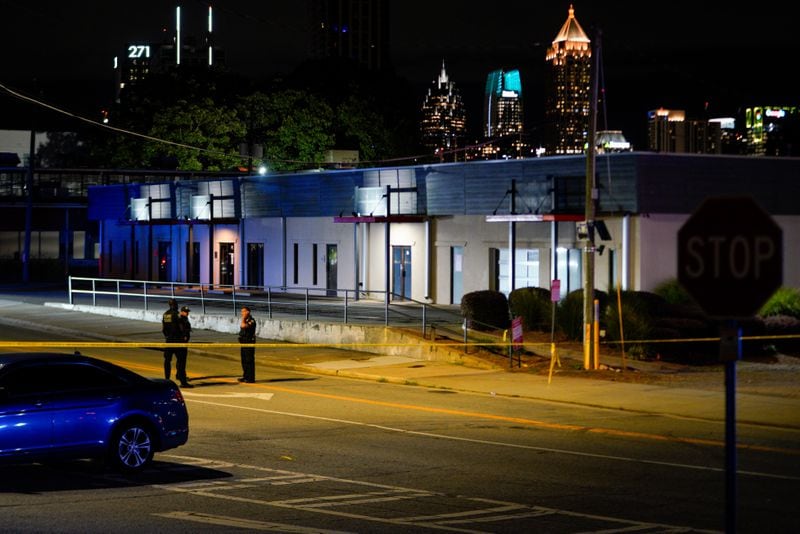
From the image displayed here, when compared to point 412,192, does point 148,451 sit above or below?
below

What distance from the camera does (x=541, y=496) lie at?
13.2m

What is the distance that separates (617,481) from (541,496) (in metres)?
1.39

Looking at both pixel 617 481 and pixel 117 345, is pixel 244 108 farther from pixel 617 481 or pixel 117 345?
pixel 617 481

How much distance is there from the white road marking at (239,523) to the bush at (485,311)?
2147cm

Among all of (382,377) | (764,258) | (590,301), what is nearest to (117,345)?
(382,377)

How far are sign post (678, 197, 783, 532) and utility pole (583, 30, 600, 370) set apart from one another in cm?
1955

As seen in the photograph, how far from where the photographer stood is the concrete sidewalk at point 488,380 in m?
21.6

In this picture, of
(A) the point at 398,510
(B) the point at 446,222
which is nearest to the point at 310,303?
(B) the point at 446,222

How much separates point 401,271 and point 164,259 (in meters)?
19.4

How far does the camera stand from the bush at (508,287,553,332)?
3225 centimetres

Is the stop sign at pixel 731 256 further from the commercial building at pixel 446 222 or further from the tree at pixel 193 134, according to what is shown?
the tree at pixel 193 134

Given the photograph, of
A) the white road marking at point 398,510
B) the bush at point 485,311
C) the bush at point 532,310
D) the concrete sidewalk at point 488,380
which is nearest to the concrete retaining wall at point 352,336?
the concrete sidewalk at point 488,380

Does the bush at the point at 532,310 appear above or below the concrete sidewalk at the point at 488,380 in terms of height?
above

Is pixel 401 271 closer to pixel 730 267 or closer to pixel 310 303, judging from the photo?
pixel 310 303
